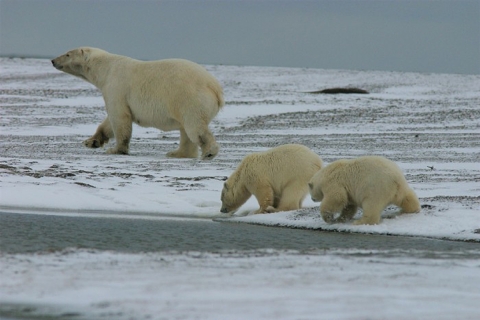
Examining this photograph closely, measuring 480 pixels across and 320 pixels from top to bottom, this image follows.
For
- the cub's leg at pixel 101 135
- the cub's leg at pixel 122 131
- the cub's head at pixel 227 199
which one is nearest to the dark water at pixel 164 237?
the cub's head at pixel 227 199

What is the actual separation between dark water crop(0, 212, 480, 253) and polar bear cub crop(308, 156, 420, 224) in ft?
1.00

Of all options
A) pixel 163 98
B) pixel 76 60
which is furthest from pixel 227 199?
pixel 76 60

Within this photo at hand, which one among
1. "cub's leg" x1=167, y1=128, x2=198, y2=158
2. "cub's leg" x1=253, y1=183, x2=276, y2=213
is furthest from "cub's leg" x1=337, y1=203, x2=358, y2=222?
"cub's leg" x1=167, y1=128, x2=198, y2=158

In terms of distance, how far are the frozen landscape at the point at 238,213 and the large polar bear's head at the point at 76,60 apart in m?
1.33

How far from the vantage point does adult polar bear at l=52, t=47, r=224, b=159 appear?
13.8 metres

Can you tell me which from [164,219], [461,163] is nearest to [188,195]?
[164,219]

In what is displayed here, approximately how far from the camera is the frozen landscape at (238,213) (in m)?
5.14

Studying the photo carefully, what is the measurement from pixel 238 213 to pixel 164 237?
7.48ft

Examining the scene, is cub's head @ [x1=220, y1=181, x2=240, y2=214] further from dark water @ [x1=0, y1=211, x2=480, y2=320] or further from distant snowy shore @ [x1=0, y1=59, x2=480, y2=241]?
dark water @ [x1=0, y1=211, x2=480, y2=320]

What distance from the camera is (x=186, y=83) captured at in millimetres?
13789

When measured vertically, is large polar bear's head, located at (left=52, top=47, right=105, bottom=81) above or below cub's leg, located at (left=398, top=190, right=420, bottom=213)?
above

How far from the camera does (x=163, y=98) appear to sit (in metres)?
14.0

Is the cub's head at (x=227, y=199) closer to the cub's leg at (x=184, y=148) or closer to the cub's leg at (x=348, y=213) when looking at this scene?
Result: the cub's leg at (x=348, y=213)

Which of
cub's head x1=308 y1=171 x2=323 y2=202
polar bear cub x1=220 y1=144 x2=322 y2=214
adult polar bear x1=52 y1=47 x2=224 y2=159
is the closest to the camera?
cub's head x1=308 y1=171 x2=323 y2=202
